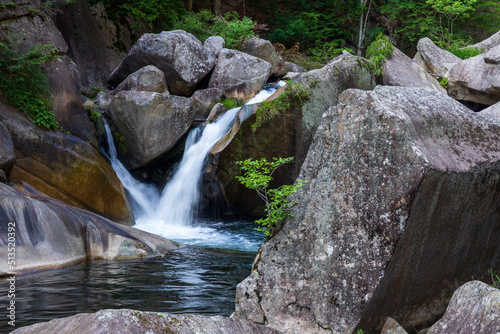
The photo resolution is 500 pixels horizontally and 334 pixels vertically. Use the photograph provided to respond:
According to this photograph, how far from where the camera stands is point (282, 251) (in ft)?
12.4

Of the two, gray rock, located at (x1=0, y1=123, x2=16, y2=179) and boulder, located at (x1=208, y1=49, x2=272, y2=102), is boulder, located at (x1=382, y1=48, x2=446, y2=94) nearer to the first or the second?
boulder, located at (x1=208, y1=49, x2=272, y2=102)

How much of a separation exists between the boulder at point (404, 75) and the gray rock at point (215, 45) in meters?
5.55

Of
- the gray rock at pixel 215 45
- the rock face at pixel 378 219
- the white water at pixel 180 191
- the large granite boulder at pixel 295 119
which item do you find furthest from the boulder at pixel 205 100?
the rock face at pixel 378 219

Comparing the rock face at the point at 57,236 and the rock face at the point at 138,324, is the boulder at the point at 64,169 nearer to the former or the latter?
the rock face at the point at 57,236

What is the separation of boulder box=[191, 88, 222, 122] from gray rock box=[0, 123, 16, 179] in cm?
540

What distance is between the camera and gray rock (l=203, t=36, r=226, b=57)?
1491cm

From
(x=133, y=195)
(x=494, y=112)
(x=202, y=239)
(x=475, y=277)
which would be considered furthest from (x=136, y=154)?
(x=475, y=277)

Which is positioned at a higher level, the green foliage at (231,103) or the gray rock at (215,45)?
the gray rock at (215,45)

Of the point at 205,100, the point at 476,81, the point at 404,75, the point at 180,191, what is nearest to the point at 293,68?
the point at 205,100

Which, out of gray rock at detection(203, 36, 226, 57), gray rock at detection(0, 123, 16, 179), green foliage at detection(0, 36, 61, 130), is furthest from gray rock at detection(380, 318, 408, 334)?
gray rock at detection(203, 36, 226, 57)

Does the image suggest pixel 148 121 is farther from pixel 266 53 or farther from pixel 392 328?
pixel 392 328

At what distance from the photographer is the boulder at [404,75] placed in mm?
11773

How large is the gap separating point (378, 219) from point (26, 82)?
922 centimetres

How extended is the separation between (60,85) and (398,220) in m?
9.70
